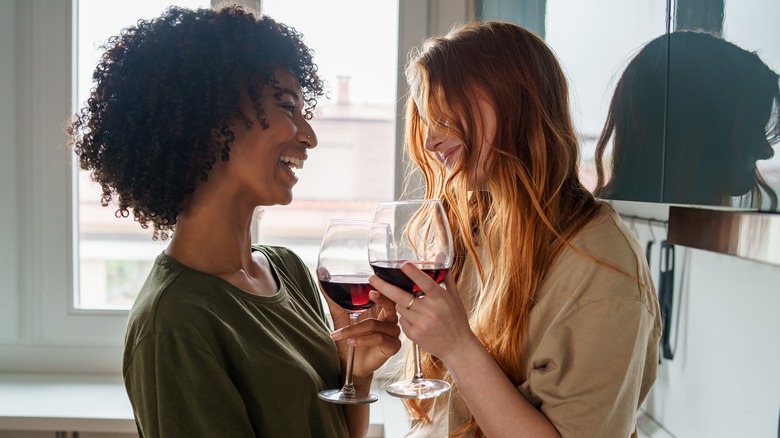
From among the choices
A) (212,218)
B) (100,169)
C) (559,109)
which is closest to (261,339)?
(212,218)

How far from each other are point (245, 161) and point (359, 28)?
4.42ft

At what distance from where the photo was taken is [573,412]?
1038 mm

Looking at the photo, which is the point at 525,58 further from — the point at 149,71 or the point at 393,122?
the point at 393,122

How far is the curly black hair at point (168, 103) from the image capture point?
3.79 feet

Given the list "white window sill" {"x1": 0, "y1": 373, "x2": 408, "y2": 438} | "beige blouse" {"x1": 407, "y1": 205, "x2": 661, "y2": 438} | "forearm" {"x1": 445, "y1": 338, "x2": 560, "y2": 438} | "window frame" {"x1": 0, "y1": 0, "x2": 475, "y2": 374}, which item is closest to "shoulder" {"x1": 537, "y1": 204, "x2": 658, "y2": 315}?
"beige blouse" {"x1": 407, "y1": 205, "x2": 661, "y2": 438}

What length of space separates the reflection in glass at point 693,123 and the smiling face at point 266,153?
0.54 metres

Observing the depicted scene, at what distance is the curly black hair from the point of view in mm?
1154

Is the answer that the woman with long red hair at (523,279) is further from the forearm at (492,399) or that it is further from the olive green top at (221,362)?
the olive green top at (221,362)

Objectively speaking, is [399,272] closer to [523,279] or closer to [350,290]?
[350,290]

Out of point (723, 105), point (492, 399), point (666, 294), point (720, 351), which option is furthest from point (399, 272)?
point (666, 294)

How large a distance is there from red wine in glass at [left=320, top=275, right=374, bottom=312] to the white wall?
33.1 inches

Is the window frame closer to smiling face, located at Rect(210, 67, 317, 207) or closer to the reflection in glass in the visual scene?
smiling face, located at Rect(210, 67, 317, 207)

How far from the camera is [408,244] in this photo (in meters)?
1.07

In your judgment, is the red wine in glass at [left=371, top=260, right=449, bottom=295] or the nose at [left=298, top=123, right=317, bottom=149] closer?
the red wine in glass at [left=371, top=260, right=449, bottom=295]
